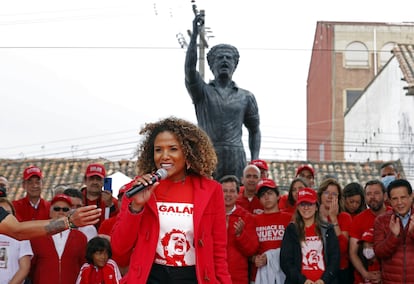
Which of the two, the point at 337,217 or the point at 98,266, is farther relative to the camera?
the point at 337,217

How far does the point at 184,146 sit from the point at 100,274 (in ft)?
9.28

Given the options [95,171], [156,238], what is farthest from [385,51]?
[156,238]

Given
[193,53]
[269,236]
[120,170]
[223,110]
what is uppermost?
[120,170]

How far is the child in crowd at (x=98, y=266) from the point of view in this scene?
24.7 feet

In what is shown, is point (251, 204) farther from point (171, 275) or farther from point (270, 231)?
point (171, 275)

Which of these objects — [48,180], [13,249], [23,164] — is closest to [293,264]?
[13,249]

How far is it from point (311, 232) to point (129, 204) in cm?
338

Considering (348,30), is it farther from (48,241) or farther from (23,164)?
(48,241)

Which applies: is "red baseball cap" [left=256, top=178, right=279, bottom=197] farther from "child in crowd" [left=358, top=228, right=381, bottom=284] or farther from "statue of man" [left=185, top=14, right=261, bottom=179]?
"child in crowd" [left=358, top=228, right=381, bottom=284]

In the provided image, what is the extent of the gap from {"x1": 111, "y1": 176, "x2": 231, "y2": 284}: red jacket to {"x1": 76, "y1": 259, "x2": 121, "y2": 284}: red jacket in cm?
256

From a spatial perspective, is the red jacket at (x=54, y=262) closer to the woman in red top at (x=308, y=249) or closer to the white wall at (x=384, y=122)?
the woman in red top at (x=308, y=249)

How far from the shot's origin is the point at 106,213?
28.8ft

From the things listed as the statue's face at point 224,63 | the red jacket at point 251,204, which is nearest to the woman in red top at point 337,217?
the red jacket at point 251,204

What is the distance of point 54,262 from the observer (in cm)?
801
